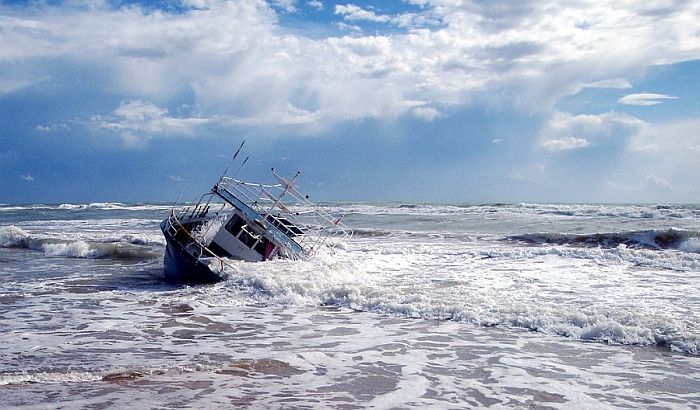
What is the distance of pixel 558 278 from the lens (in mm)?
16062

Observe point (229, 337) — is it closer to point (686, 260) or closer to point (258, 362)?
point (258, 362)

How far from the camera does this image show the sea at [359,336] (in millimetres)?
7113

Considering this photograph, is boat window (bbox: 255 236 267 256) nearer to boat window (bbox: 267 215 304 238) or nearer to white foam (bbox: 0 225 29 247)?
boat window (bbox: 267 215 304 238)

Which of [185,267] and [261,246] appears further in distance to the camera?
[261,246]

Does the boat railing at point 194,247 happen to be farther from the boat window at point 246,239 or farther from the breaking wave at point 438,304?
the boat window at point 246,239

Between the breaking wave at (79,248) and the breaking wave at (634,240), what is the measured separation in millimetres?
17744

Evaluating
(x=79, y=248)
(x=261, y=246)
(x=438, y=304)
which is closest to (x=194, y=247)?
(x=261, y=246)

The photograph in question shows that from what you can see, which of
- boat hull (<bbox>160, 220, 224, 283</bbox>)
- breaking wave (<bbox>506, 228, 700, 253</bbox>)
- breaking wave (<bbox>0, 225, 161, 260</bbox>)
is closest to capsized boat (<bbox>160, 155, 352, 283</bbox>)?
boat hull (<bbox>160, 220, 224, 283</bbox>)

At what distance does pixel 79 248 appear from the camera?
24.5 meters

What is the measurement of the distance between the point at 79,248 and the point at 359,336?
18.5 meters

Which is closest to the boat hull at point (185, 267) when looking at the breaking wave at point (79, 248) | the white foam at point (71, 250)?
the breaking wave at point (79, 248)

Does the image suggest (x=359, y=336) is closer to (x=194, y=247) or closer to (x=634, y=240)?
(x=194, y=247)

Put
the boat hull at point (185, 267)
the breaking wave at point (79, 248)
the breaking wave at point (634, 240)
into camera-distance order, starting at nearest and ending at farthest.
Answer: the boat hull at point (185, 267) → the breaking wave at point (79, 248) → the breaking wave at point (634, 240)

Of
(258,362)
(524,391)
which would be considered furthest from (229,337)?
(524,391)
